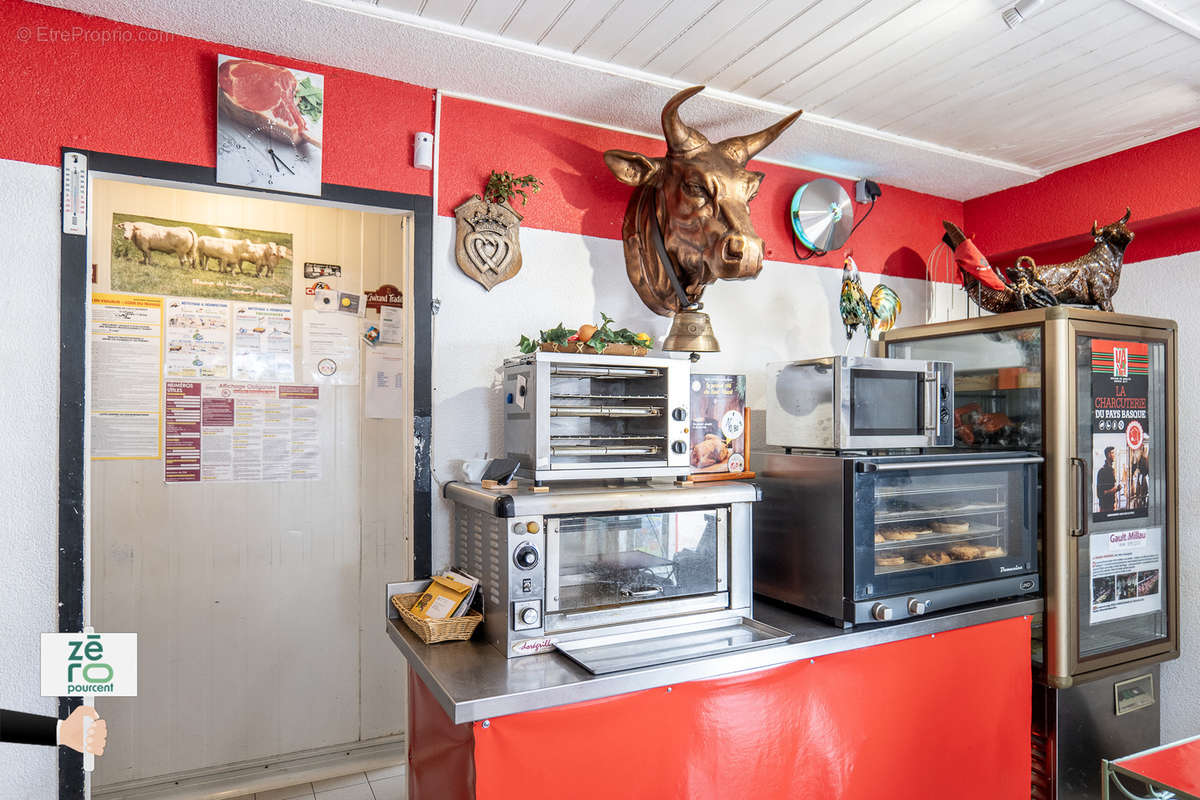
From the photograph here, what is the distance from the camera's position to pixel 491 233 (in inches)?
94.9

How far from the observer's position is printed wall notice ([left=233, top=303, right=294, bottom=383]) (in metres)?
2.99

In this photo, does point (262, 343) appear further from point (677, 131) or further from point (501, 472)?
point (677, 131)

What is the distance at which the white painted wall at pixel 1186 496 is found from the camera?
114 inches

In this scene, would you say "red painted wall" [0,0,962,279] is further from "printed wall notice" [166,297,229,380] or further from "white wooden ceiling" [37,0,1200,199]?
"printed wall notice" [166,297,229,380]

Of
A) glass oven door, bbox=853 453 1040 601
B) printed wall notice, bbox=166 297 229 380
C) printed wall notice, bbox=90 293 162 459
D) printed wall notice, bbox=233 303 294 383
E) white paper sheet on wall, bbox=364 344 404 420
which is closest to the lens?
glass oven door, bbox=853 453 1040 601

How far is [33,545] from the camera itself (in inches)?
75.3

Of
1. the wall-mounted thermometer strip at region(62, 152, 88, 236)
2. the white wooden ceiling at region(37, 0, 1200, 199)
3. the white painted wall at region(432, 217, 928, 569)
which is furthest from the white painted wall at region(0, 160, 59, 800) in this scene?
the white painted wall at region(432, 217, 928, 569)

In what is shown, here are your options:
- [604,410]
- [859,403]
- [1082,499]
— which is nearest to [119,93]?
[604,410]

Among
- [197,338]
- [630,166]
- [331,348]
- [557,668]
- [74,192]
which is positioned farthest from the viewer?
[331,348]

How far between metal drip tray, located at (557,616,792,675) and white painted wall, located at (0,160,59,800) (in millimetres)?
1402

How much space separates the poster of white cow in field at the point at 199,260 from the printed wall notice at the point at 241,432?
15.4 inches

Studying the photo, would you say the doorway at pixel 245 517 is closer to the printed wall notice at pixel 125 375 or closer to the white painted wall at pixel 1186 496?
the printed wall notice at pixel 125 375

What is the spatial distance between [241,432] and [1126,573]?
11.7 ft

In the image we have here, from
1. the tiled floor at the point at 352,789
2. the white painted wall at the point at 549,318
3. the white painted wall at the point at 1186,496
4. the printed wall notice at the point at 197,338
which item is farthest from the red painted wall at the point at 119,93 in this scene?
the white painted wall at the point at 1186,496
